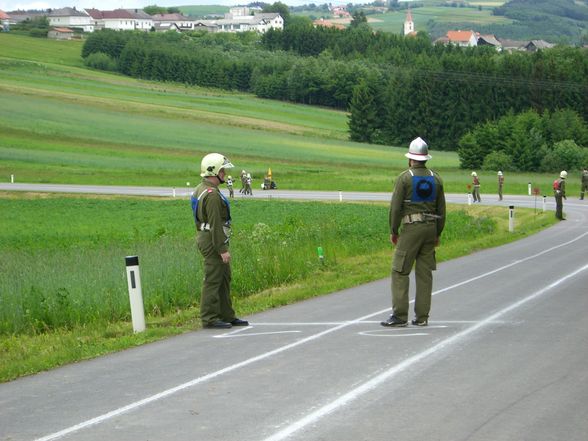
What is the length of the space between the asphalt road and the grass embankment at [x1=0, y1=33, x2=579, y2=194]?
167 feet

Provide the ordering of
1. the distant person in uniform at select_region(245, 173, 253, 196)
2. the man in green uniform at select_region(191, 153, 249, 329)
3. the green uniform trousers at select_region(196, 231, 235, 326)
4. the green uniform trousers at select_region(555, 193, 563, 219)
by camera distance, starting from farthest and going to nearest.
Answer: the distant person in uniform at select_region(245, 173, 253, 196) → the green uniform trousers at select_region(555, 193, 563, 219) → the green uniform trousers at select_region(196, 231, 235, 326) → the man in green uniform at select_region(191, 153, 249, 329)

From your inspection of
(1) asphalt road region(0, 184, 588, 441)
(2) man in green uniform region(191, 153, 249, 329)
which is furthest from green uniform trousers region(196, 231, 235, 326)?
(1) asphalt road region(0, 184, 588, 441)

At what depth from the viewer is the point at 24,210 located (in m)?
44.8

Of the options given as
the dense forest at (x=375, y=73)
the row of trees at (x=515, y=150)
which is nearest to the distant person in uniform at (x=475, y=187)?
the row of trees at (x=515, y=150)

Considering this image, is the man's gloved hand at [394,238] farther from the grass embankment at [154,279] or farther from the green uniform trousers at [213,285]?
the grass embankment at [154,279]

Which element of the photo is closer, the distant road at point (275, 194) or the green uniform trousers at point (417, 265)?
the green uniform trousers at point (417, 265)

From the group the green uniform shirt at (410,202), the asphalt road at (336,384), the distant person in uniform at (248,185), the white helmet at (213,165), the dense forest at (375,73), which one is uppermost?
the dense forest at (375,73)

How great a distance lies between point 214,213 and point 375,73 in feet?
374

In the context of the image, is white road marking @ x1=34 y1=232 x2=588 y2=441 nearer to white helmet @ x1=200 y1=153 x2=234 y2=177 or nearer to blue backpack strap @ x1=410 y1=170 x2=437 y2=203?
blue backpack strap @ x1=410 y1=170 x2=437 y2=203

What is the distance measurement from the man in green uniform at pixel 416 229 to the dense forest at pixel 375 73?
99.5 metres

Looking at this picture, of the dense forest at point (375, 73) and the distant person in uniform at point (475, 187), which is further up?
the dense forest at point (375, 73)

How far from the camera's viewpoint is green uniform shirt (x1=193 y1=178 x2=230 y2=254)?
12367mm

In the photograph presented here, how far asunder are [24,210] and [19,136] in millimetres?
43304

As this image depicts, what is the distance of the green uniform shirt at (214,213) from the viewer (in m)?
12.4
